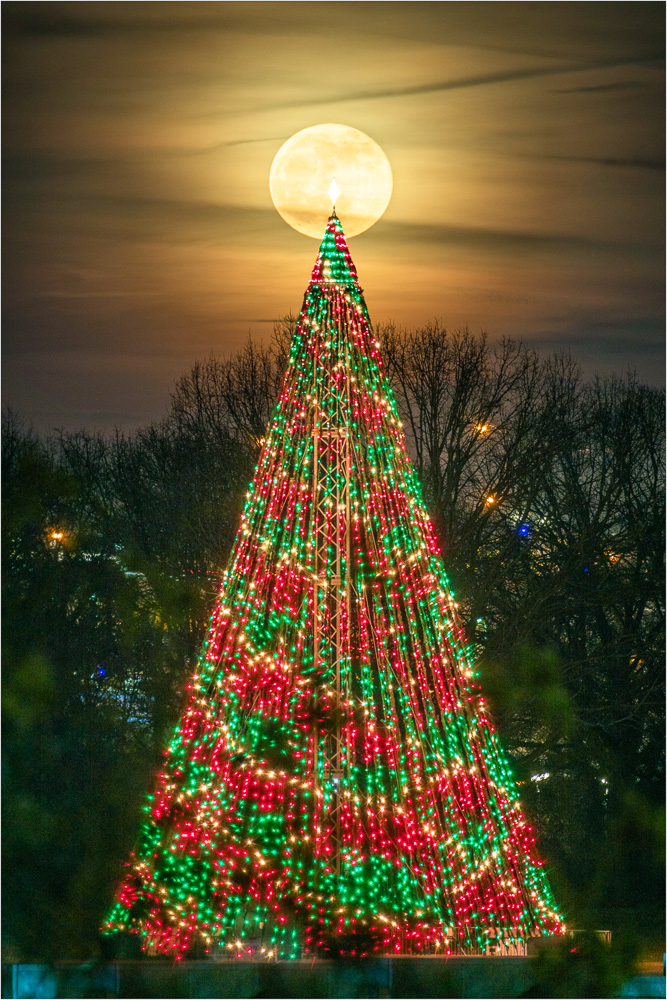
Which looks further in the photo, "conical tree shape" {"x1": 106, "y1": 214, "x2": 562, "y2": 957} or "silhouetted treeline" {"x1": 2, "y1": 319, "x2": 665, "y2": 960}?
"silhouetted treeline" {"x1": 2, "y1": 319, "x2": 665, "y2": 960}

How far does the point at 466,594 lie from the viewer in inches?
713

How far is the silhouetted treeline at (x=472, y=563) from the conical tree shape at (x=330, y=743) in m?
7.04

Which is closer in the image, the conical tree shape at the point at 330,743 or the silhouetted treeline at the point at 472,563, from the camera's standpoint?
the conical tree shape at the point at 330,743

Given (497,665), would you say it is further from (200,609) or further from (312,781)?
(312,781)

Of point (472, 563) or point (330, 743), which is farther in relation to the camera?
point (472, 563)

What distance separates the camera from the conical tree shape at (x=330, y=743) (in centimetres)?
928

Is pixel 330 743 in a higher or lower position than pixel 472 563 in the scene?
lower

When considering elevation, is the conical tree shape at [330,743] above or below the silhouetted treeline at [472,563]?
below

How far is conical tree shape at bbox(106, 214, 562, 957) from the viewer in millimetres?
9281

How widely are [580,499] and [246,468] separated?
16.8ft

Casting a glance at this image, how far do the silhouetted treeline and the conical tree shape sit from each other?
23.1 feet

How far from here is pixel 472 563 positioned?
1864 centimetres

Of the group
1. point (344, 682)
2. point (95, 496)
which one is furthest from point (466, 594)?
point (344, 682)

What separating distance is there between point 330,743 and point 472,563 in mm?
9274
